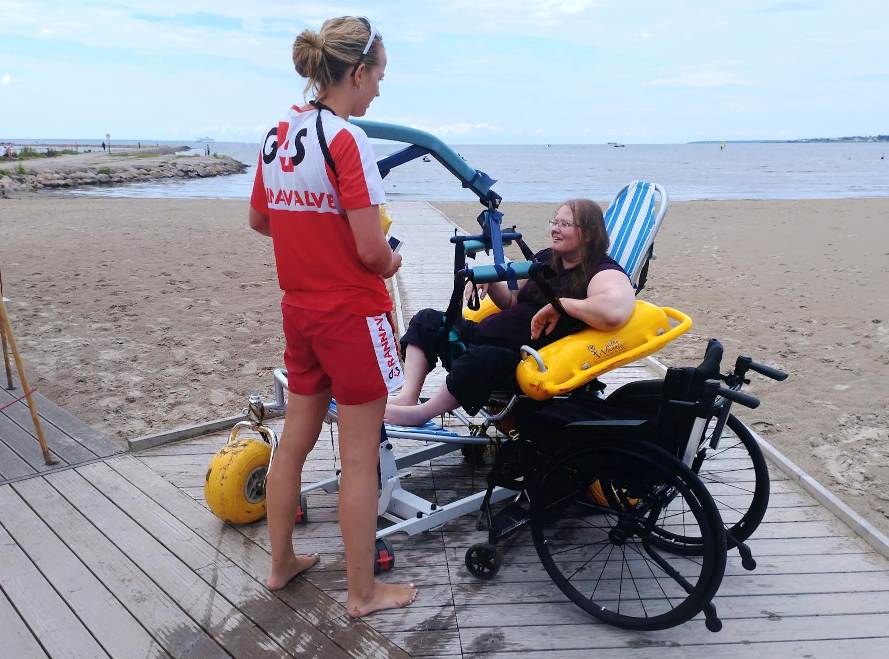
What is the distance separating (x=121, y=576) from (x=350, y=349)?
4.24ft

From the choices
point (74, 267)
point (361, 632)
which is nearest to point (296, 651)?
point (361, 632)

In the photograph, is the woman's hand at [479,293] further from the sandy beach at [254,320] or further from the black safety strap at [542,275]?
the sandy beach at [254,320]

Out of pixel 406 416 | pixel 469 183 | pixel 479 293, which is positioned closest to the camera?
pixel 469 183

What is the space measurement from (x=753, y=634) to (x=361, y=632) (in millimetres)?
1303

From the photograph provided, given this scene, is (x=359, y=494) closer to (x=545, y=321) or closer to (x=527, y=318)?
(x=545, y=321)

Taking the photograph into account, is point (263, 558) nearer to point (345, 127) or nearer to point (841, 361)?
point (345, 127)

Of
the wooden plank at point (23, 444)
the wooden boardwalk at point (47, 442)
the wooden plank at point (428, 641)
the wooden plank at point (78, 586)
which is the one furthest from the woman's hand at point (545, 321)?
the wooden plank at point (23, 444)

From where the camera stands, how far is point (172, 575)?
8.68 ft

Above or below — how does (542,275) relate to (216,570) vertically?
above

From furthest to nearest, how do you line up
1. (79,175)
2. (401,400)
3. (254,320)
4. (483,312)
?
(79,175) → (254,320) → (483,312) → (401,400)

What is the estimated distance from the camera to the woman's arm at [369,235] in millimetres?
2078

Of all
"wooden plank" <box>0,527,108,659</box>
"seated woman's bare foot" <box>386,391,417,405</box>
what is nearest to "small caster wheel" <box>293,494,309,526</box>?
"seated woman's bare foot" <box>386,391,417,405</box>

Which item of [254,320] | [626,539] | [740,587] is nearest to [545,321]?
[626,539]

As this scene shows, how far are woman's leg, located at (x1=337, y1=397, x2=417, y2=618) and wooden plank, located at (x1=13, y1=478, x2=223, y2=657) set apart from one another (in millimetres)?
475
